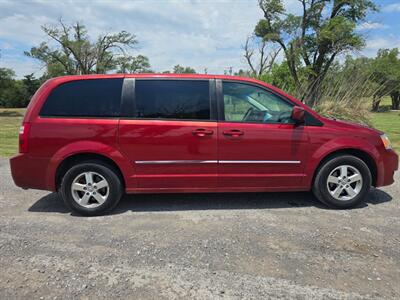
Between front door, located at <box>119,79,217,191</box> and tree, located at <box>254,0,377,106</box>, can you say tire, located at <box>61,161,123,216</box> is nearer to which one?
front door, located at <box>119,79,217,191</box>

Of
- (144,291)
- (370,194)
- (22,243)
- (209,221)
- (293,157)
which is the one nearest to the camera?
(144,291)

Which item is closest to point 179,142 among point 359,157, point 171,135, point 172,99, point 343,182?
point 171,135

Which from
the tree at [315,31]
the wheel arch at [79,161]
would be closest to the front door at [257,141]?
the wheel arch at [79,161]

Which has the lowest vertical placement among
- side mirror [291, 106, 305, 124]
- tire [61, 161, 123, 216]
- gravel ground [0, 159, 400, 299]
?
gravel ground [0, 159, 400, 299]

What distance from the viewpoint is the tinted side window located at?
406 cm

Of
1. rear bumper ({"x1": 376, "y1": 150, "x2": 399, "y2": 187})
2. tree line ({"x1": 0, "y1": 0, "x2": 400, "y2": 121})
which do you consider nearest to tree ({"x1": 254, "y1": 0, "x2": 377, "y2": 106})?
tree line ({"x1": 0, "y1": 0, "x2": 400, "y2": 121})

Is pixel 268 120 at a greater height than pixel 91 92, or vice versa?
pixel 91 92

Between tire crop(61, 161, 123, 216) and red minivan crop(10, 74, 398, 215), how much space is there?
0.04 ft

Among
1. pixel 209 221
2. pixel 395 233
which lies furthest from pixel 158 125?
pixel 395 233

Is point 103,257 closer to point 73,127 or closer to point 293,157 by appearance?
point 73,127

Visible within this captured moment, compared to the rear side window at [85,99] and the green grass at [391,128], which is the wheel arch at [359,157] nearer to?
the rear side window at [85,99]

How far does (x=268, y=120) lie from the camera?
421 cm

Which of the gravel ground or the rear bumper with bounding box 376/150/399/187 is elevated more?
the rear bumper with bounding box 376/150/399/187

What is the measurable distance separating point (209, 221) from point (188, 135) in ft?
3.73
